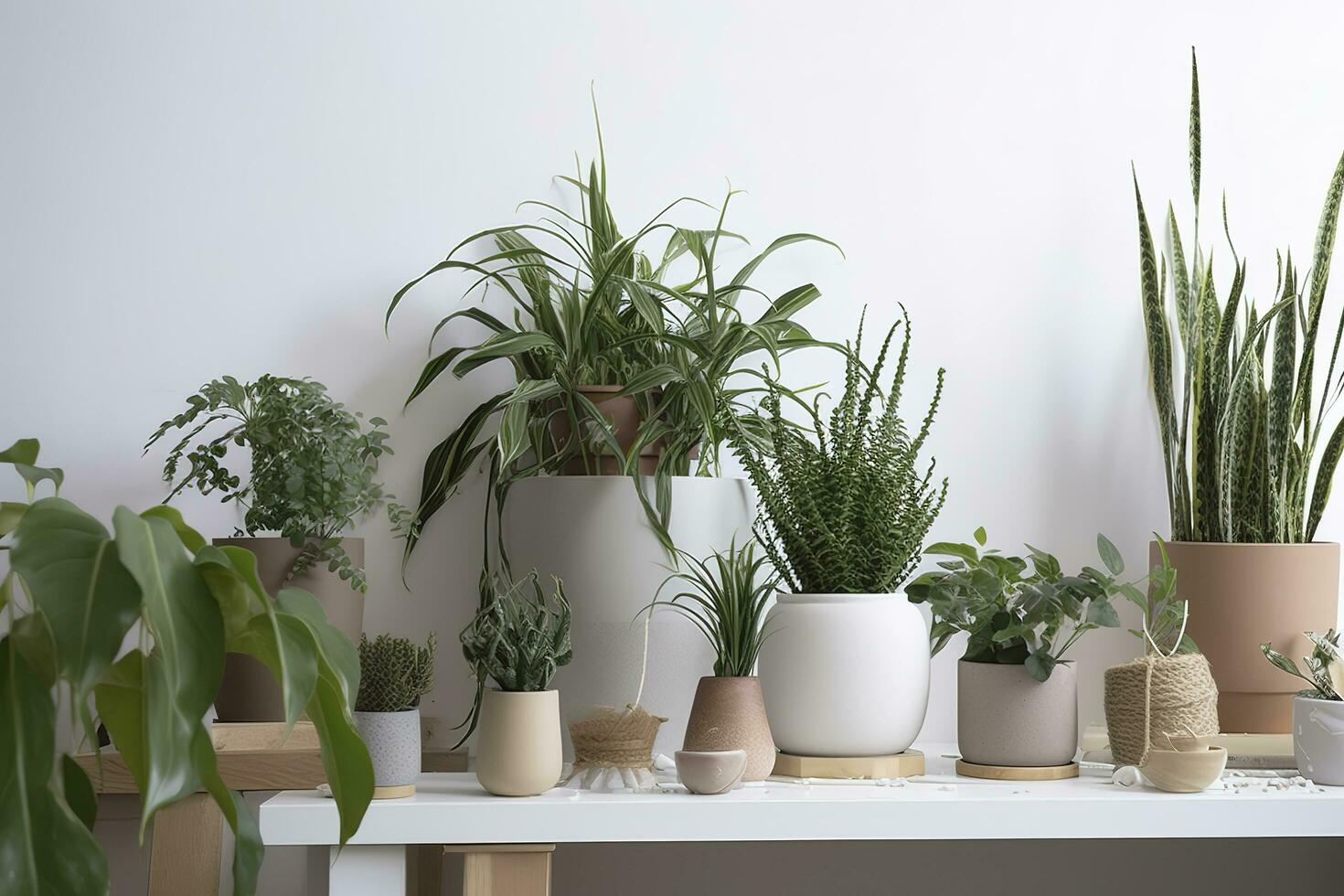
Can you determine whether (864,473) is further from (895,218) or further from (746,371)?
(895,218)

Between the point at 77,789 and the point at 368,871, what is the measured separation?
23 cm

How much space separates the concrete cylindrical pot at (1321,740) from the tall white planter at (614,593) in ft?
1.84

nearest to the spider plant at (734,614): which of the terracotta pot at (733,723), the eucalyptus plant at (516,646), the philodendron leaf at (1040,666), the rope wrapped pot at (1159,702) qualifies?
the terracotta pot at (733,723)

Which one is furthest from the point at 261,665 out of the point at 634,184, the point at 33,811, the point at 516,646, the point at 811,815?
the point at 634,184

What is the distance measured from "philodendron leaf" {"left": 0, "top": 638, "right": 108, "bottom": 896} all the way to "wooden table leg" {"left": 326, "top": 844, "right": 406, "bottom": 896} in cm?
24

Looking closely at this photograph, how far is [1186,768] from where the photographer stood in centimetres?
102

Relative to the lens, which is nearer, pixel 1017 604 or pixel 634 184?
pixel 1017 604

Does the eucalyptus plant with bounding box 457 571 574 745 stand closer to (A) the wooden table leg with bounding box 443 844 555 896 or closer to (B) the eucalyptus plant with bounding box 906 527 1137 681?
(A) the wooden table leg with bounding box 443 844 555 896

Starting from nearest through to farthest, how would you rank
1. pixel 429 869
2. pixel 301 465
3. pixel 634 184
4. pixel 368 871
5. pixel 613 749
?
pixel 368 871 → pixel 613 749 → pixel 301 465 → pixel 429 869 → pixel 634 184

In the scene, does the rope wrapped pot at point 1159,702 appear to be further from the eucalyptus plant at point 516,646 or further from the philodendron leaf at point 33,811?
the philodendron leaf at point 33,811

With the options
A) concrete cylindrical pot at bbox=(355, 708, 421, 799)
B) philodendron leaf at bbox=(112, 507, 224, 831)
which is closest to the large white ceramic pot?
concrete cylindrical pot at bbox=(355, 708, 421, 799)

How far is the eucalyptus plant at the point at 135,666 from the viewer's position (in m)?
0.64

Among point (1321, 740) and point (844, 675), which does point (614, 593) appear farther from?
point (1321, 740)

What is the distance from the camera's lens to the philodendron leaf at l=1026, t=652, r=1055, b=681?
3.51 ft
